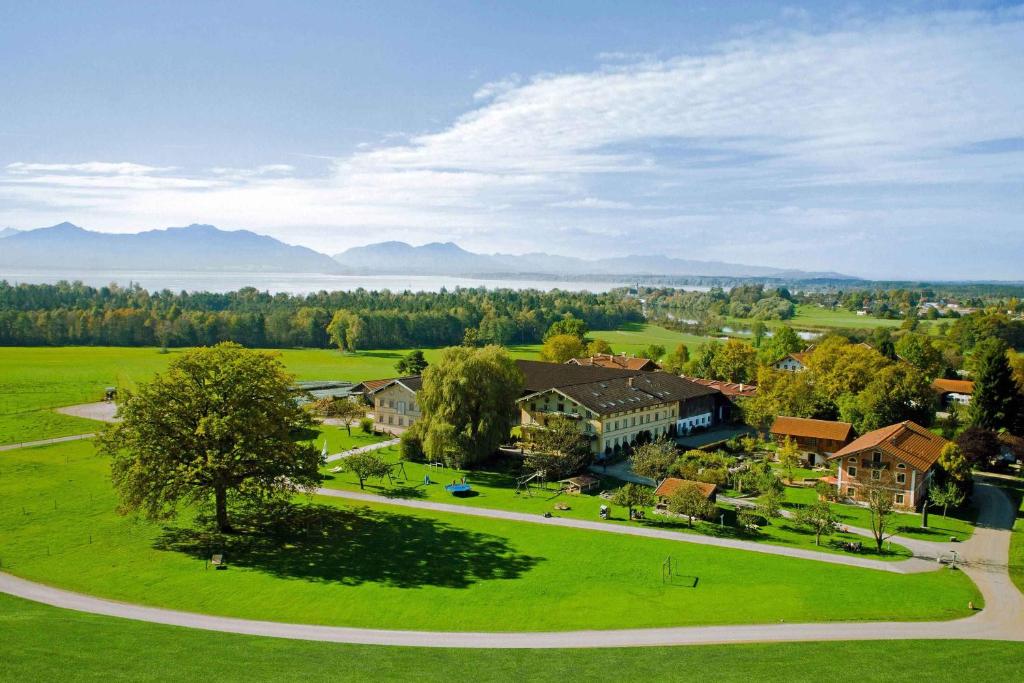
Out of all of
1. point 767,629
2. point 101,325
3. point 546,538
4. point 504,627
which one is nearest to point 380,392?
point 546,538

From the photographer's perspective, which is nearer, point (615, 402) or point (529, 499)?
point (529, 499)

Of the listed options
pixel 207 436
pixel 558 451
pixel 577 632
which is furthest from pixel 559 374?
pixel 577 632

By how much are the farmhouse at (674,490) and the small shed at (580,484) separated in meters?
5.36

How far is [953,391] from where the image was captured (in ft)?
287

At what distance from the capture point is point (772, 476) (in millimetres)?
48031

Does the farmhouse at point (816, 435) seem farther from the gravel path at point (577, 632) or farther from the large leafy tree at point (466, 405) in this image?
the gravel path at point (577, 632)

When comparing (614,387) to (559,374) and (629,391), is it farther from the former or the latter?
(559,374)

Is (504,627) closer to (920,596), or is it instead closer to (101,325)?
(920,596)

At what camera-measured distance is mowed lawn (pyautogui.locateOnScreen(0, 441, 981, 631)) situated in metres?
27.7

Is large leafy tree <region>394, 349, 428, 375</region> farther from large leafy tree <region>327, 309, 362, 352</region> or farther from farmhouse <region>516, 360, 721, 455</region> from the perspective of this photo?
large leafy tree <region>327, 309, 362, 352</region>

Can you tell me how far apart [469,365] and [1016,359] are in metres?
73.2

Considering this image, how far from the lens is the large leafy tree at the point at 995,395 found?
60688mm

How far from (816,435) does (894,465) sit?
38.9 feet

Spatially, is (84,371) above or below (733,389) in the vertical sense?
below
